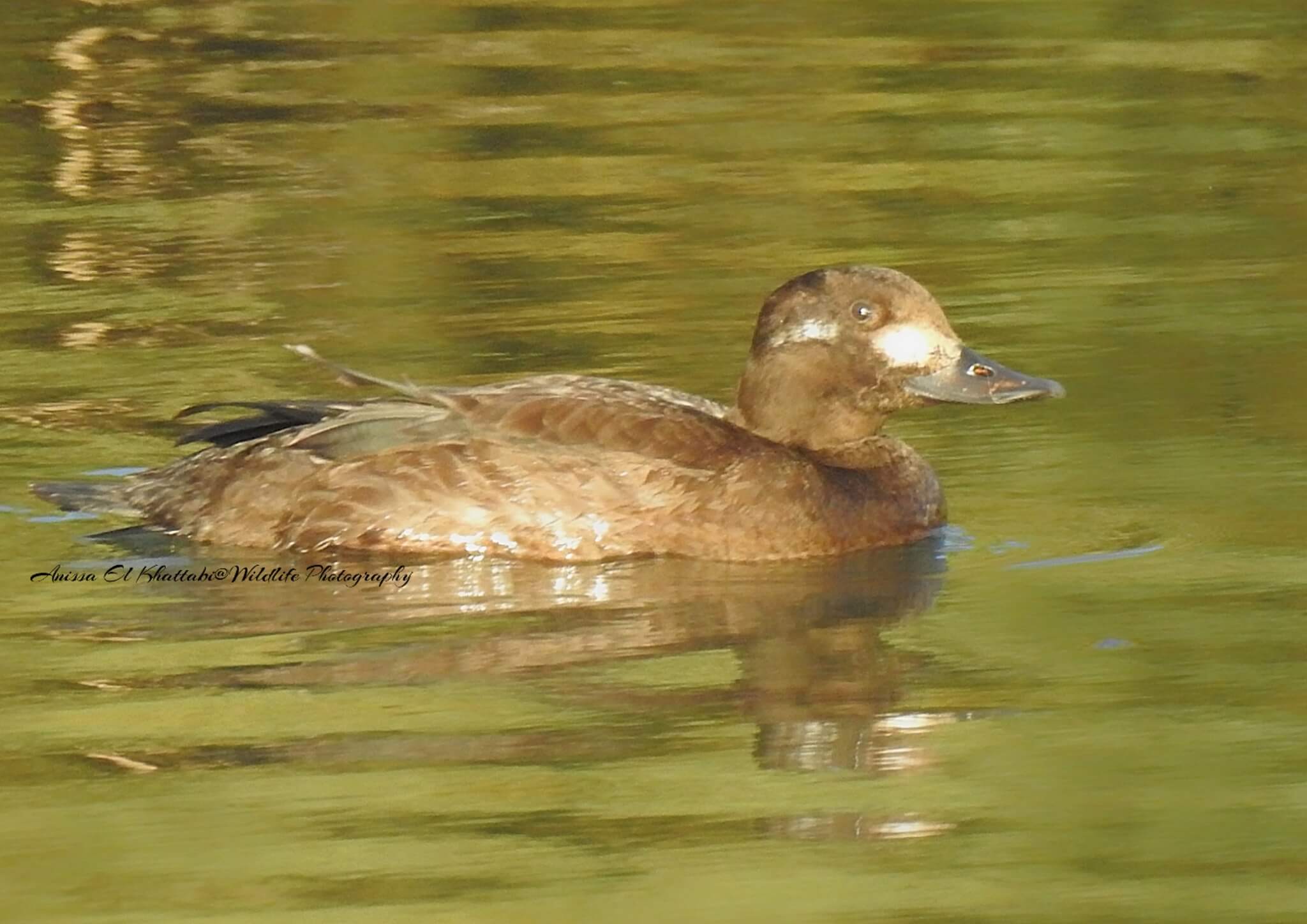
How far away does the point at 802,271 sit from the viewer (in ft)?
38.8

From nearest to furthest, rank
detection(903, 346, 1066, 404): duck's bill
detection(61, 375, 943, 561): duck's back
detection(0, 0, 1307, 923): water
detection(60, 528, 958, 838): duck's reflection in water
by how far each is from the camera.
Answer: detection(0, 0, 1307, 923): water
detection(60, 528, 958, 838): duck's reflection in water
detection(61, 375, 943, 561): duck's back
detection(903, 346, 1066, 404): duck's bill

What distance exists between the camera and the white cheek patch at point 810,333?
8617mm

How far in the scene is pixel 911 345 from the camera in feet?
28.3

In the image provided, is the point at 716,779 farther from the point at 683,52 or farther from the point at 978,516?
the point at 683,52

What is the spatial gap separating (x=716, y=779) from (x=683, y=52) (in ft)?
35.1

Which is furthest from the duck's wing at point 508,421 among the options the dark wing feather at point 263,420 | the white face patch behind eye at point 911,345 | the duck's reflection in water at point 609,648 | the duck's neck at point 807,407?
the white face patch behind eye at point 911,345

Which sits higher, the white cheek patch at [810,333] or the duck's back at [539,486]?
the white cheek patch at [810,333]

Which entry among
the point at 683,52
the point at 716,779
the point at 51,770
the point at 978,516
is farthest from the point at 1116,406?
the point at 683,52

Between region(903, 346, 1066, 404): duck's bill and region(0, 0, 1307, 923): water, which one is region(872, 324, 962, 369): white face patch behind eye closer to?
region(903, 346, 1066, 404): duck's bill

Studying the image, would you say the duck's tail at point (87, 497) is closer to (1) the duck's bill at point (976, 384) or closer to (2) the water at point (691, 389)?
(2) the water at point (691, 389)

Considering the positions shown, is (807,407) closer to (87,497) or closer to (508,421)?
(508,421)

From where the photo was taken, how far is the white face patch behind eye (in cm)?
862

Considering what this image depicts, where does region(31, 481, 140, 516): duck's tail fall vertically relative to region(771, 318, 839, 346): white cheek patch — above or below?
below

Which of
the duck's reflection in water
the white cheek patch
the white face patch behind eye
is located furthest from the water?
the white cheek patch
